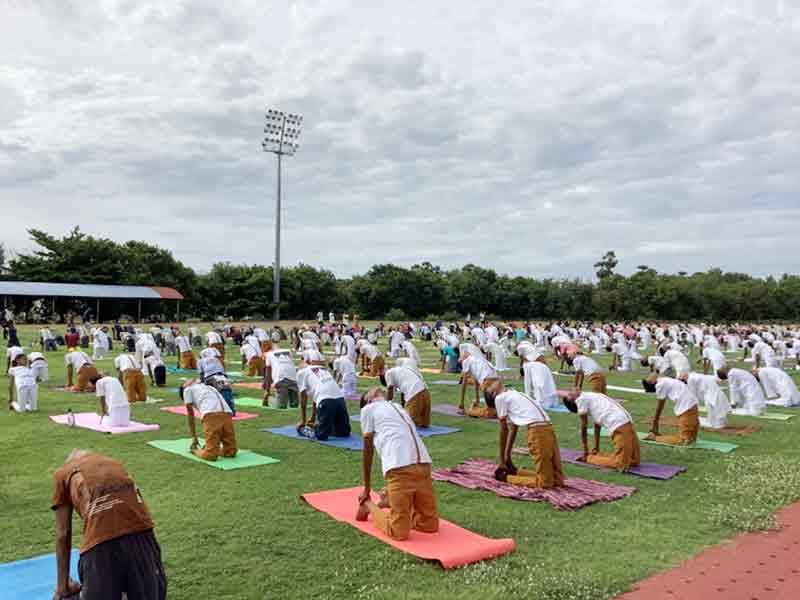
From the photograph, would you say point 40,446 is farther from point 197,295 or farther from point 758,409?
point 197,295

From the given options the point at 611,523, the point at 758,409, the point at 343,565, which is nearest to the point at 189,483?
the point at 343,565

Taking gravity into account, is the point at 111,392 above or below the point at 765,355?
below

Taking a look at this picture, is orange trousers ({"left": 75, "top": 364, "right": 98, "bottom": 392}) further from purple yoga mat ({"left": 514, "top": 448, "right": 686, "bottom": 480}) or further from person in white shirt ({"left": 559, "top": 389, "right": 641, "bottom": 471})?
person in white shirt ({"left": 559, "top": 389, "right": 641, "bottom": 471})

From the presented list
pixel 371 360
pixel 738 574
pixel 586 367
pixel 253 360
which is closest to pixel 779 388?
pixel 586 367

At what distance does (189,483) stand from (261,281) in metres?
42.6

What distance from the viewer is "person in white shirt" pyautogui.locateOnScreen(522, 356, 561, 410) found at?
1252 centimetres

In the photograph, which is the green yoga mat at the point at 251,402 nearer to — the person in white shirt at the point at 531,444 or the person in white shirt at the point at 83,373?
the person in white shirt at the point at 83,373

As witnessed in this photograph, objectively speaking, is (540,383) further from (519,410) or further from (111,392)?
(111,392)

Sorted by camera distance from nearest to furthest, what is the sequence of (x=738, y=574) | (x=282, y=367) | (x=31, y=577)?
1. (x=31, y=577)
2. (x=738, y=574)
3. (x=282, y=367)

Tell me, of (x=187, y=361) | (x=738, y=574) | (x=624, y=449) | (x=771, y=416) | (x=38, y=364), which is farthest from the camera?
(x=187, y=361)

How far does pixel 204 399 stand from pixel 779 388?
1165 centimetres

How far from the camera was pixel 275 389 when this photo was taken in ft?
42.6

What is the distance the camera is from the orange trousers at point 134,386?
13039mm

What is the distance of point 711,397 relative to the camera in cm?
1064
